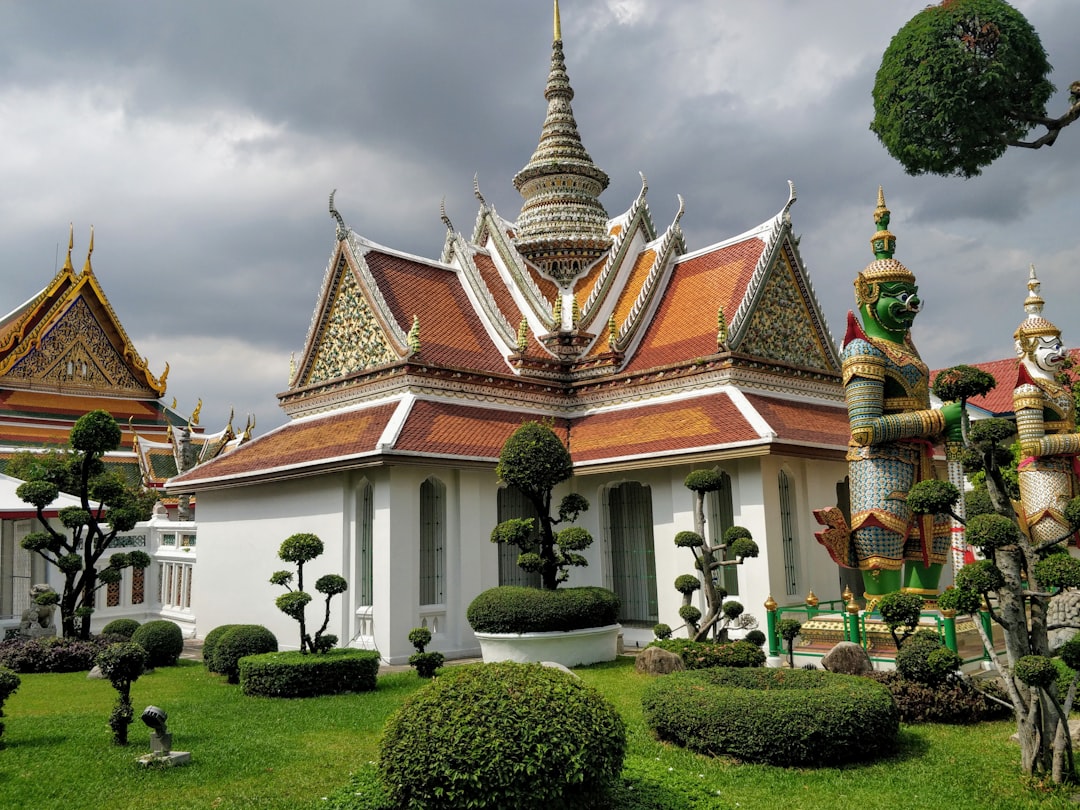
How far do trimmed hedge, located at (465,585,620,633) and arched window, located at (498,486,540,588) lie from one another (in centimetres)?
302

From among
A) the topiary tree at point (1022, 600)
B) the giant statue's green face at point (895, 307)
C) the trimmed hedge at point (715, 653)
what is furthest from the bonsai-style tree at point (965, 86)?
the trimmed hedge at point (715, 653)

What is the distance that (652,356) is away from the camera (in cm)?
1553

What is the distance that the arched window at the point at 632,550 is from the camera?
14.2 meters

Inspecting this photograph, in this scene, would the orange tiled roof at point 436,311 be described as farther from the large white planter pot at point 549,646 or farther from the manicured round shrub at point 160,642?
the manicured round shrub at point 160,642

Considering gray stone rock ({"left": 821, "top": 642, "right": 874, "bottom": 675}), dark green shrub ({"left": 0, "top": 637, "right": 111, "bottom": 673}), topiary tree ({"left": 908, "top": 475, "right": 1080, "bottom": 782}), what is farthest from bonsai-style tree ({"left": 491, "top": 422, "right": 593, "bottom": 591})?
dark green shrub ({"left": 0, "top": 637, "right": 111, "bottom": 673})

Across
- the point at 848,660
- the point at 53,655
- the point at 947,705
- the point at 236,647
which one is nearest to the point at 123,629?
the point at 53,655

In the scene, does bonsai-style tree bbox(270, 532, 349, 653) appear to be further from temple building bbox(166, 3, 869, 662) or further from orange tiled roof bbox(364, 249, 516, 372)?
orange tiled roof bbox(364, 249, 516, 372)

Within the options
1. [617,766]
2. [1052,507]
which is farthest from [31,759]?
[1052,507]

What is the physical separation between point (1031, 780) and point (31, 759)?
733 centimetres

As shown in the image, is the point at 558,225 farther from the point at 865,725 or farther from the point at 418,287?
the point at 865,725

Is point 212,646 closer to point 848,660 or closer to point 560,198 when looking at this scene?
point 848,660

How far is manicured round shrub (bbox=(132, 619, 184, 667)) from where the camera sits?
1246 cm

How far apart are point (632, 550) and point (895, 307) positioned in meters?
5.91

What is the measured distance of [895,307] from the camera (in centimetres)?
1071
